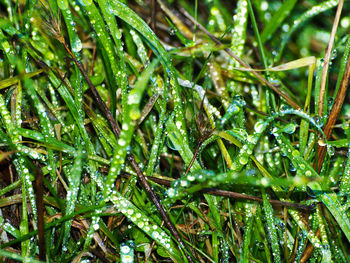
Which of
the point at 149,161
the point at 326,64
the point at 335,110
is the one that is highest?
the point at 326,64

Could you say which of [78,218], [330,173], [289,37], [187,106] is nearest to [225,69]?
[187,106]

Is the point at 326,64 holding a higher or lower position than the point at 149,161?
higher

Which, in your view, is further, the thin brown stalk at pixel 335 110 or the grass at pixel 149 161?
the thin brown stalk at pixel 335 110

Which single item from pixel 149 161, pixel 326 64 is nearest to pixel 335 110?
pixel 326 64

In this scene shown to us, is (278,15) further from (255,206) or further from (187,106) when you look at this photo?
(255,206)

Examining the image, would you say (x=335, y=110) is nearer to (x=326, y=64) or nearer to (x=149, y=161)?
(x=326, y=64)

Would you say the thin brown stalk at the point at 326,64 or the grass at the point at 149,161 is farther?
the thin brown stalk at the point at 326,64

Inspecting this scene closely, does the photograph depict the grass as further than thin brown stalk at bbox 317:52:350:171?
No

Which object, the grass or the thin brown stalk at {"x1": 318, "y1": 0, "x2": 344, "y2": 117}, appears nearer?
the grass
